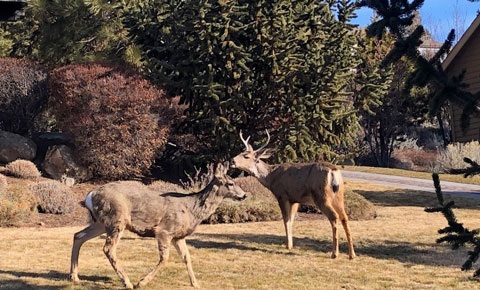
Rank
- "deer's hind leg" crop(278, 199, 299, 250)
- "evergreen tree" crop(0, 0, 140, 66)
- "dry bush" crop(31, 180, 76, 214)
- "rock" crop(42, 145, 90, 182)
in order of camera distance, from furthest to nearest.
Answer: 1. "evergreen tree" crop(0, 0, 140, 66)
2. "rock" crop(42, 145, 90, 182)
3. "dry bush" crop(31, 180, 76, 214)
4. "deer's hind leg" crop(278, 199, 299, 250)

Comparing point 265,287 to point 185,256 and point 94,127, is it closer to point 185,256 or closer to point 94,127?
point 185,256

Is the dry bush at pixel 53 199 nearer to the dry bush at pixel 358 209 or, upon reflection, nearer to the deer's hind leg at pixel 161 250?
the dry bush at pixel 358 209

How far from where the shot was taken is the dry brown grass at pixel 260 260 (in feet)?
30.9

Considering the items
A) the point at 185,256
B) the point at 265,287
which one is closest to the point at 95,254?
the point at 185,256

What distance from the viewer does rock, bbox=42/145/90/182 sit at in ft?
63.9

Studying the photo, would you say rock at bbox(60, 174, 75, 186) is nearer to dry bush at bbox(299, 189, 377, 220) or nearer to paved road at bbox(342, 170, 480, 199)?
dry bush at bbox(299, 189, 377, 220)

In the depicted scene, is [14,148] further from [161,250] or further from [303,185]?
[161,250]

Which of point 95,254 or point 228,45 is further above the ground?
point 228,45

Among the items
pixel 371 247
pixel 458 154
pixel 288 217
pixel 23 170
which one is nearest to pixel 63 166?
pixel 23 170

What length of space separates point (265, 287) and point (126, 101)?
11.1m

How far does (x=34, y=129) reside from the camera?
23.8 metres

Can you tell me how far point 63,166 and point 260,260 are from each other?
1049cm

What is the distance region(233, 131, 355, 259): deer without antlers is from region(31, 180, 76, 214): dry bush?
5.87m

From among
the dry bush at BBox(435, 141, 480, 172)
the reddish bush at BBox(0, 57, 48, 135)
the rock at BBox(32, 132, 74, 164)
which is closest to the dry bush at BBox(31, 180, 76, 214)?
the rock at BBox(32, 132, 74, 164)
